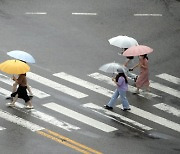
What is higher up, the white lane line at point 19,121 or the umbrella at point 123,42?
the umbrella at point 123,42

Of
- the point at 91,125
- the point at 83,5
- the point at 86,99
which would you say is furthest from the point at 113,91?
the point at 83,5

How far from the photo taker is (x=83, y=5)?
103 ft

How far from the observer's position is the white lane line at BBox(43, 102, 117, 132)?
20.2m

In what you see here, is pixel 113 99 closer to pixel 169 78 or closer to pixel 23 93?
pixel 23 93

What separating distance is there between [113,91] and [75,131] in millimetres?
3594

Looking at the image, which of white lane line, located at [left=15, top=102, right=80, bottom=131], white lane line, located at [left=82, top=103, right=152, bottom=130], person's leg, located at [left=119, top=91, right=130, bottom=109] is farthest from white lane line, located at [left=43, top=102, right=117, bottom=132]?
person's leg, located at [left=119, top=91, right=130, bottom=109]

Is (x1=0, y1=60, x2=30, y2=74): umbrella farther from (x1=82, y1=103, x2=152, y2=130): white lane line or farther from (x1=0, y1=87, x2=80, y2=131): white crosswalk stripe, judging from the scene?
(x1=82, y1=103, x2=152, y2=130): white lane line

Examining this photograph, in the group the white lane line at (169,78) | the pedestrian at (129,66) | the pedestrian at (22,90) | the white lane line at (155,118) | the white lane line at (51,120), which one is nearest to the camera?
the white lane line at (51,120)

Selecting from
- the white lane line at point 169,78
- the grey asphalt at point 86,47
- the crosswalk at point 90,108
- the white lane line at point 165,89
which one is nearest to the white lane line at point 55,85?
the crosswalk at point 90,108

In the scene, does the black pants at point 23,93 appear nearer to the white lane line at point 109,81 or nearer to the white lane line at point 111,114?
the white lane line at point 111,114

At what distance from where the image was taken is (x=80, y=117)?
20.8m

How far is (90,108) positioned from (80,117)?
827 millimetres

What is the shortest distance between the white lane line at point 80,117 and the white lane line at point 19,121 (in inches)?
52.3

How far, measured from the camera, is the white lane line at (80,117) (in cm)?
2020
